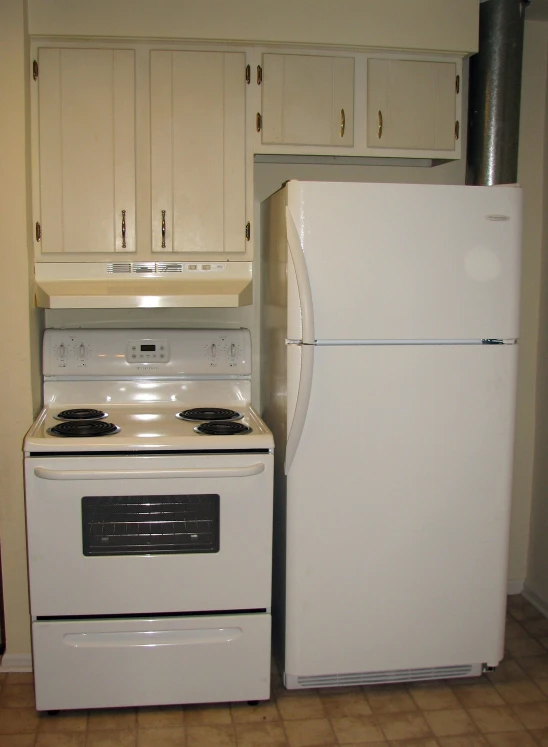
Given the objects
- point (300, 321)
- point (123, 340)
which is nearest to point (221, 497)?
point (300, 321)

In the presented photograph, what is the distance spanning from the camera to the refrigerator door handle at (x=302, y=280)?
2133mm

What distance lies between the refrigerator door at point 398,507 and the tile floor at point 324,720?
0.39 ft

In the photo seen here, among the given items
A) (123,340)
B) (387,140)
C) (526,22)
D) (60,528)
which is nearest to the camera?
(60,528)

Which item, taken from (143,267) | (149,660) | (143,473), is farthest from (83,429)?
(149,660)

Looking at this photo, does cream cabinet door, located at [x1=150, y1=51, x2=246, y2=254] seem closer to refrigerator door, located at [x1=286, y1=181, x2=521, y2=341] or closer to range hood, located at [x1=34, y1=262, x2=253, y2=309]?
range hood, located at [x1=34, y1=262, x2=253, y2=309]

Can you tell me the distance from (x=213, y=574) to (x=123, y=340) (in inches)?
39.7

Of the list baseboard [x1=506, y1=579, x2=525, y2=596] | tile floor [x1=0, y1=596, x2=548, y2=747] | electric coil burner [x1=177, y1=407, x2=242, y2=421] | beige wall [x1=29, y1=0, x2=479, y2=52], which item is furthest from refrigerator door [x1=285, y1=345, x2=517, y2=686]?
beige wall [x1=29, y1=0, x2=479, y2=52]

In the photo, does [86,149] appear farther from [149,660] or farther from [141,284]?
[149,660]

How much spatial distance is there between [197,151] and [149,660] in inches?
68.4

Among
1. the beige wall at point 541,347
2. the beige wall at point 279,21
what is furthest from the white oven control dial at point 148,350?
the beige wall at point 541,347

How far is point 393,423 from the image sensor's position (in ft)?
7.45

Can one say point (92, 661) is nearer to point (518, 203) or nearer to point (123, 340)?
point (123, 340)

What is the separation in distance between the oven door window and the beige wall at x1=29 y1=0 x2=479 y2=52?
61.9 inches

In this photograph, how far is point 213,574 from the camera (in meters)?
2.22
